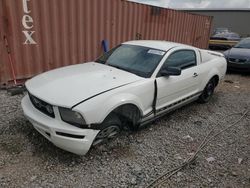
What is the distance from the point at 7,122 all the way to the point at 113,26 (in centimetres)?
440

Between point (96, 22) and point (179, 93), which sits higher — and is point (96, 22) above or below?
above

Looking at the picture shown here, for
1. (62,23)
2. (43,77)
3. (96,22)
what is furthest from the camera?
(96,22)

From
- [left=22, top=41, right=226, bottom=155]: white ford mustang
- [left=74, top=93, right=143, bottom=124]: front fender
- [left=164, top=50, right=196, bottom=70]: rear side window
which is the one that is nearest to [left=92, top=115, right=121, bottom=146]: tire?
[left=22, top=41, right=226, bottom=155]: white ford mustang

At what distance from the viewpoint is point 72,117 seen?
8.68 ft

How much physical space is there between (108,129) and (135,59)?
139 centimetres

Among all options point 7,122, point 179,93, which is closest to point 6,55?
point 7,122

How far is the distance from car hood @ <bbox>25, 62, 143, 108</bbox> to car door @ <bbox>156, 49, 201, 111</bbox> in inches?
21.5

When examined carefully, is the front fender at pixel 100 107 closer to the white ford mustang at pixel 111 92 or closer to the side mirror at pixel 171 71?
the white ford mustang at pixel 111 92

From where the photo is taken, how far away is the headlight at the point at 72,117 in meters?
2.63

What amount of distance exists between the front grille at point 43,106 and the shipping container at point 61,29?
8.16ft

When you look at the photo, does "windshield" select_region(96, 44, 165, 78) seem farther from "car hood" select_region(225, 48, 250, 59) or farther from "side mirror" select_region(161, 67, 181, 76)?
"car hood" select_region(225, 48, 250, 59)

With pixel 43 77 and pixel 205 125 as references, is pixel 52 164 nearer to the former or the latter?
pixel 43 77

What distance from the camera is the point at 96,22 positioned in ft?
20.9

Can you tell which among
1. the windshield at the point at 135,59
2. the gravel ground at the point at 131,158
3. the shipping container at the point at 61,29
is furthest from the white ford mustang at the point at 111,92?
the shipping container at the point at 61,29
